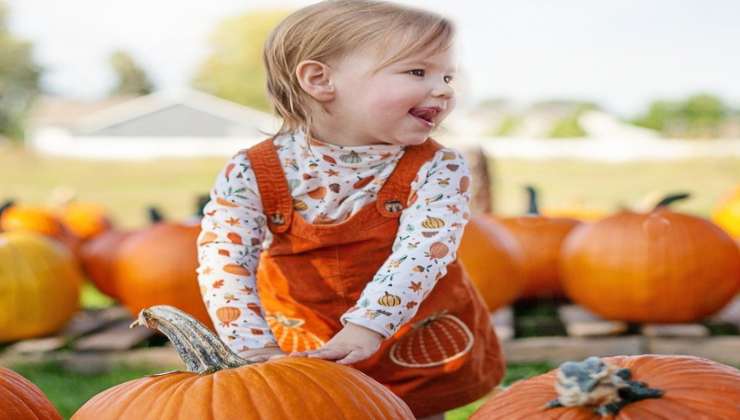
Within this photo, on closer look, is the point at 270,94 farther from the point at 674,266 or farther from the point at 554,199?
the point at 554,199

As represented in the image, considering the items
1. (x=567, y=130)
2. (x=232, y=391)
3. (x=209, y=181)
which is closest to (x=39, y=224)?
(x=232, y=391)

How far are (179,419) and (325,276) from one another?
2.56 ft

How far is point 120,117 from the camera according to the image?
133 ft

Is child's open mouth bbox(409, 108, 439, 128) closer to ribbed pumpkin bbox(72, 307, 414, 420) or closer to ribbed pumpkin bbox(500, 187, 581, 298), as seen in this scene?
ribbed pumpkin bbox(72, 307, 414, 420)

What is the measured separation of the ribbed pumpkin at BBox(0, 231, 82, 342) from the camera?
370 cm

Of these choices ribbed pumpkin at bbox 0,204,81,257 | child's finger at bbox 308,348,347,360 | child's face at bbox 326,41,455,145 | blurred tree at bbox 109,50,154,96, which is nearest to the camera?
child's finger at bbox 308,348,347,360

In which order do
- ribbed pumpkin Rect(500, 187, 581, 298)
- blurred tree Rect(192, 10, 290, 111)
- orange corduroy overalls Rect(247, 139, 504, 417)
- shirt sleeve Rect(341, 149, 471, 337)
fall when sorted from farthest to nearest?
blurred tree Rect(192, 10, 290, 111) → ribbed pumpkin Rect(500, 187, 581, 298) → orange corduroy overalls Rect(247, 139, 504, 417) → shirt sleeve Rect(341, 149, 471, 337)

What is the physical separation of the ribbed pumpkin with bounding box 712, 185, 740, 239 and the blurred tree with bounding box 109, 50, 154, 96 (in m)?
58.0

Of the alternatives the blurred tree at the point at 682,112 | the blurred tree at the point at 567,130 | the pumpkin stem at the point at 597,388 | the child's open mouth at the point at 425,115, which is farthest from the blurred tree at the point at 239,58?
the pumpkin stem at the point at 597,388

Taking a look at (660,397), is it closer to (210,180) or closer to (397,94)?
(397,94)

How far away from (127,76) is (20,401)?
202 feet

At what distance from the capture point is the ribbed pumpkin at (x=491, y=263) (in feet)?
12.3

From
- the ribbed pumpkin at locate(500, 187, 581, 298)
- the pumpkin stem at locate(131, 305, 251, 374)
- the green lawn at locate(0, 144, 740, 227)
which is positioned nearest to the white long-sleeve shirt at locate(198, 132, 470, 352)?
the pumpkin stem at locate(131, 305, 251, 374)

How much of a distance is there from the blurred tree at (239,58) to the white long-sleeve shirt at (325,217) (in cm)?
4870
